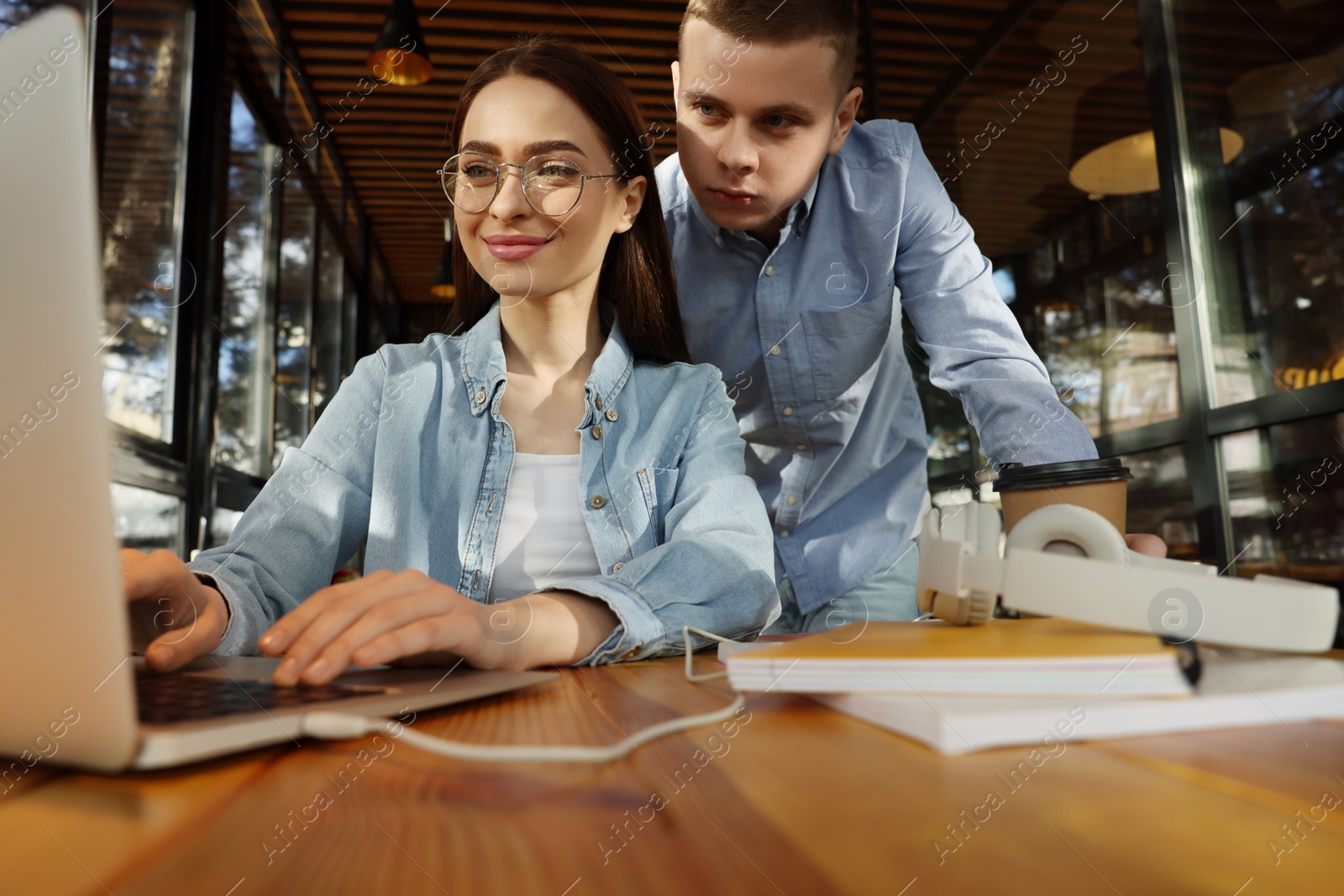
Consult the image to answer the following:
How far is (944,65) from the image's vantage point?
441cm

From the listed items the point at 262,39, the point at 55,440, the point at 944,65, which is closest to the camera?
the point at 55,440

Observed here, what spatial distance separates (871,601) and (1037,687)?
1.29 m

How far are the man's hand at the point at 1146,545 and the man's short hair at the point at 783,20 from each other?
961 mm

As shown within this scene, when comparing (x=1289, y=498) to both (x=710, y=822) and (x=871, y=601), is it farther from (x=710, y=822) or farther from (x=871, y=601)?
(x=710, y=822)

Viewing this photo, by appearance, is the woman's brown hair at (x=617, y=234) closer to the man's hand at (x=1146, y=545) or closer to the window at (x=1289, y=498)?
the man's hand at (x=1146, y=545)

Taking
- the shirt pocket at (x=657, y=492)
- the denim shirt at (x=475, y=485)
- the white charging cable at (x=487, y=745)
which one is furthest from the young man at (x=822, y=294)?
the white charging cable at (x=487, y=745)

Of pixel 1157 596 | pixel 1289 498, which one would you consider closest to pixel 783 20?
pixel 1157 596

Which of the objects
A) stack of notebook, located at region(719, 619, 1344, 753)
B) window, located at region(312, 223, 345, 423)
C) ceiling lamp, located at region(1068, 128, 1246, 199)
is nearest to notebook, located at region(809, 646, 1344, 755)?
stack of notebook, located at region(719, 619, 1344, 753)

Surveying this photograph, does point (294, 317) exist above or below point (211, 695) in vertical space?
above

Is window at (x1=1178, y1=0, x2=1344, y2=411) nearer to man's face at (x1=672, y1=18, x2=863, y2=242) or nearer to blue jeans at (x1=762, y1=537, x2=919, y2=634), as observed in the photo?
blue jeans at (x1=762, y1=537, x2=919, y2=634)

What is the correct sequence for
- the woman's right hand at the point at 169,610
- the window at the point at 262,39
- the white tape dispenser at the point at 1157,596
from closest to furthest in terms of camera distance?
the white tape dispenser at the point at 1157,596, the woman's right hand at the point at 169,610, the window at the point at 262,39

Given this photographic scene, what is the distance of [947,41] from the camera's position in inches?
171

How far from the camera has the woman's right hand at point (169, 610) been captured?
2.22ft

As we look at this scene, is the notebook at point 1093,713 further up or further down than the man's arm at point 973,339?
further down
